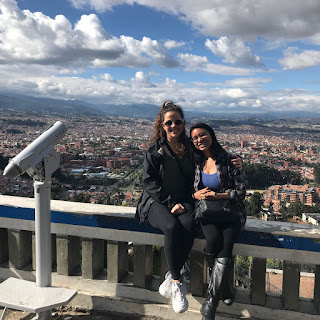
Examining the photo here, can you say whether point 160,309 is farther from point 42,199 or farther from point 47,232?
point 42,199

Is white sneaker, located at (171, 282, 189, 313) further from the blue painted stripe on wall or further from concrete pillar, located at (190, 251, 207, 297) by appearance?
the blue painted stripe on wall

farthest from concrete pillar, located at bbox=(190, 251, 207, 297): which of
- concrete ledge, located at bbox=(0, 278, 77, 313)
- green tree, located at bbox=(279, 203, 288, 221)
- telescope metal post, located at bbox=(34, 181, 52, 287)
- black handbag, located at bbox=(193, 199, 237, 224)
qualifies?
green tree, located at bbox=(279, 203, 288, 221)

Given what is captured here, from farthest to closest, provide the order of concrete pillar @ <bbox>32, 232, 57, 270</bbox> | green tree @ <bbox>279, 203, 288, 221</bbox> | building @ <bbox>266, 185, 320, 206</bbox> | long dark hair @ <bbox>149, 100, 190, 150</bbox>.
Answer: building @ <bbox>266, 185, 320, 206</bbox>
green tree @ <bbox>279, 203, 288, 221</bbox>
concrete pillar @ <bbox>32, 232, 57, 270</bbox>
long dark hair @ <bbox>149, 100, 190, 150</bbox>

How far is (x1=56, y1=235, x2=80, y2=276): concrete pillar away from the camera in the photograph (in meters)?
2.03

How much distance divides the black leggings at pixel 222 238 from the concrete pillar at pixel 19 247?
3.70ft

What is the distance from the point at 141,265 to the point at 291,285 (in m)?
0.79

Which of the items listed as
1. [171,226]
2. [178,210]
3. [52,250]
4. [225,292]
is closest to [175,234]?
[171,226]

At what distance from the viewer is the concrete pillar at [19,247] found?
6.91 feet

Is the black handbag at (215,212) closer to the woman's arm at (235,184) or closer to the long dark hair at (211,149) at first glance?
the woman's arm at (235,184)

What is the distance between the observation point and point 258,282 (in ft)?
5.90

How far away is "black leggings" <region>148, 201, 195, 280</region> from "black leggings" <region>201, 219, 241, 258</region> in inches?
3.5

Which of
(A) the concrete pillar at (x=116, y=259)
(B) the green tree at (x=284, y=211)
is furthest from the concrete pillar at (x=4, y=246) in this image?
(B) the green tree at (x=284, y=211)

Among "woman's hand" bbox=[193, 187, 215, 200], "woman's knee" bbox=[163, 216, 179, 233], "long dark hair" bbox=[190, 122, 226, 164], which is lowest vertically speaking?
"woman's knee" bbox=[163, 216, 179, 233]

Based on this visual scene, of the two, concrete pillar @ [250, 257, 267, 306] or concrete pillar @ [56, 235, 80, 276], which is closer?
concrete pillar @ [250, 257, 267, 306]
